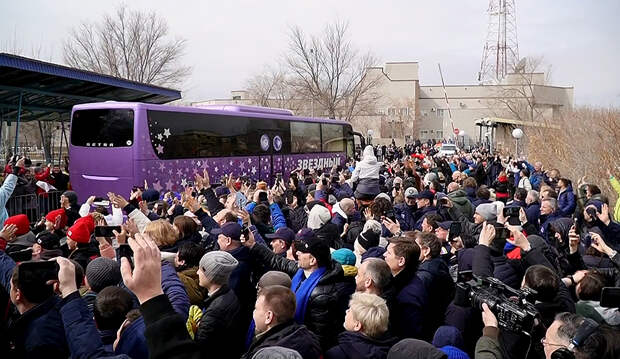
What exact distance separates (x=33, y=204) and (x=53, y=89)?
4554 millimetres

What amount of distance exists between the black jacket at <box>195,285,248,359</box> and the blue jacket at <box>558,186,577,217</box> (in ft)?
21.4

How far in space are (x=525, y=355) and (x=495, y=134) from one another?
32.3 metres

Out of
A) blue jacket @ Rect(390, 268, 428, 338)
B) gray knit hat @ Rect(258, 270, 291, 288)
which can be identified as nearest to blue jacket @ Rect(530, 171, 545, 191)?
blue jacket @ Rect(390, 268, 428, 338)

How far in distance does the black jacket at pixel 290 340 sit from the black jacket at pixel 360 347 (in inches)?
6.9

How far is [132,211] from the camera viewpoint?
240 inches

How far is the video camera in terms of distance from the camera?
275 cm

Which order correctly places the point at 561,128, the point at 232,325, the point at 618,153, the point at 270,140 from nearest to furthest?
the point at 232,325
the point at 618,153
the point at 270,140
the point at 561,128

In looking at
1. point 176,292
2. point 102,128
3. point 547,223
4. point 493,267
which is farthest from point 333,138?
point 176,292

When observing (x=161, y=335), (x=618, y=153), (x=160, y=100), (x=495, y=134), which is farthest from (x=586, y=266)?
(x=495, y=134)

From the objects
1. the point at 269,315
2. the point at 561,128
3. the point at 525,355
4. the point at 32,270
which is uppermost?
the point at 561,128

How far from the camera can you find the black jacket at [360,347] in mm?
3027

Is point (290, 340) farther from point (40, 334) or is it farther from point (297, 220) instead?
point (297, 220)

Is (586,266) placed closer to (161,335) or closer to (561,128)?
(161,335)

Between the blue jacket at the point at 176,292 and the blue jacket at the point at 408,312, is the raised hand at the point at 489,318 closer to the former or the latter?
the blue jacket at the point at 408,312
